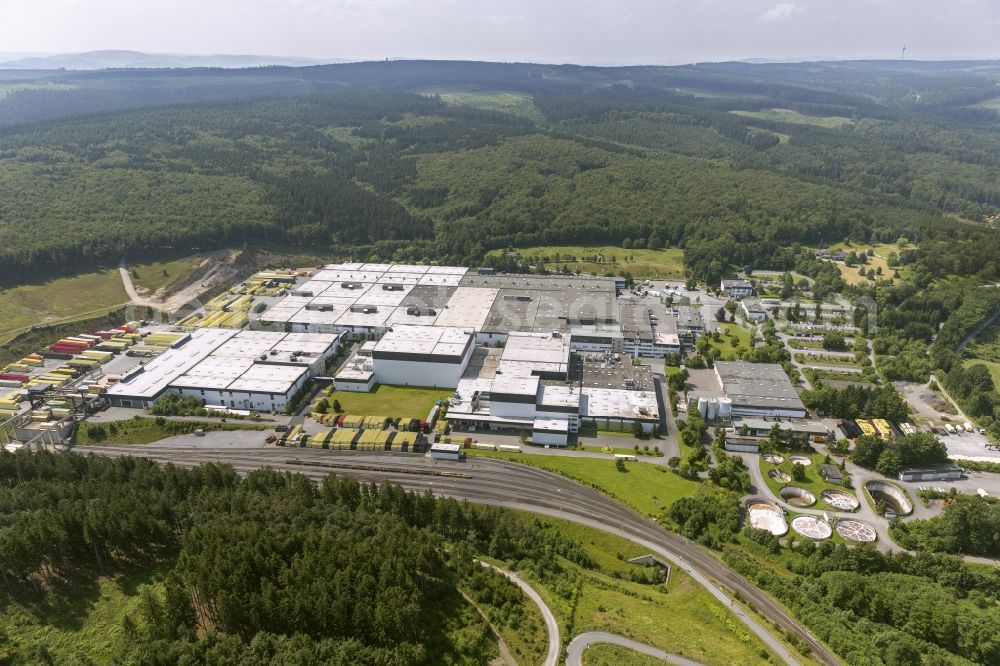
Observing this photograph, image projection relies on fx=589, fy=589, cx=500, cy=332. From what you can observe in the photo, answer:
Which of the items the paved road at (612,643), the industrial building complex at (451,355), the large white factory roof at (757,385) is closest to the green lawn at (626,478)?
the industrial building complex at (451,355)

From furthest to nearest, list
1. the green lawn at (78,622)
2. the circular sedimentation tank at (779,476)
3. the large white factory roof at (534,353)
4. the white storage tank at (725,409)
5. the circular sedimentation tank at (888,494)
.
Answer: the large white factory roof at (534,353), the white storage tank at (725,409), the circular sedimentation tank at (779,476), the circular sedimentation tank at (888,494), the green lawn at (78,622)

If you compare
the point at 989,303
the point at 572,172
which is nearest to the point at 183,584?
the point at 989,303

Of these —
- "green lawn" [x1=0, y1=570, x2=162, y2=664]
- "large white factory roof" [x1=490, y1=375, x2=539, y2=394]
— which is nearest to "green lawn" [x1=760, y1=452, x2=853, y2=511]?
"large white factory roof" [x1=490, y1=375, x2=539, y2=394]

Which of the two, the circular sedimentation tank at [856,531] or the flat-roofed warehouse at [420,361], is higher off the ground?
the flat-roofed warehouse at [420,361]

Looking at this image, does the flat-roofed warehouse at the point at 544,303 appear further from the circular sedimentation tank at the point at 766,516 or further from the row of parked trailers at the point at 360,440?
the circular sedimentation tank at the point at 766,516

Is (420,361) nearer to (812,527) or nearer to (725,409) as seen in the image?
(725,409)

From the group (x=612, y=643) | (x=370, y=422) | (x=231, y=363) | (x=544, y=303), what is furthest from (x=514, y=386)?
(x=231, y=363)

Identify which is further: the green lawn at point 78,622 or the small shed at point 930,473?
the small shed at point 930,473

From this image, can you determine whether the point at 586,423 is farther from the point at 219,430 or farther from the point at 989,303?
the point at 989,303
